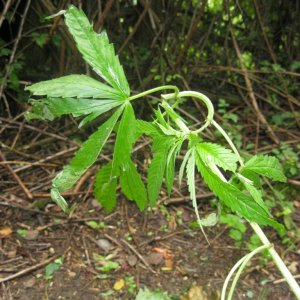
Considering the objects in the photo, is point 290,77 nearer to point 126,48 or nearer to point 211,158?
point 126,48

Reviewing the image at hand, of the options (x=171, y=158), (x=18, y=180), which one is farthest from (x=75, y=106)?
(x=18, y=180)

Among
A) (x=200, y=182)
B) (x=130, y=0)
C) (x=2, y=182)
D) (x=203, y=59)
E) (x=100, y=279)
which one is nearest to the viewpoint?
(x=100, y=279)

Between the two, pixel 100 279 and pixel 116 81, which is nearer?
pixel 116 81

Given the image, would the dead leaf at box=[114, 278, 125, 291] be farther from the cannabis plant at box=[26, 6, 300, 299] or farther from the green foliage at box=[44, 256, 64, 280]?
the cannabis plant at box=[26, 6, 300, 299]

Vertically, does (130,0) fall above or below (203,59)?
above

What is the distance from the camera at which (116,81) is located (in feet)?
2.45

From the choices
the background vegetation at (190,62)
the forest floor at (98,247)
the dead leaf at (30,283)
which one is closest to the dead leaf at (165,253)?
the forest floor at (98,247)

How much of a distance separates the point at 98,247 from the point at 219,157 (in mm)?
1524

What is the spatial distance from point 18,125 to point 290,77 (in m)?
2.19

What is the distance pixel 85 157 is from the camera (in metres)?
0.75

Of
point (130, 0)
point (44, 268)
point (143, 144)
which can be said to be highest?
point (130, 0)

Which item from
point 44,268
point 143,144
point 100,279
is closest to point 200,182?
point 143,144

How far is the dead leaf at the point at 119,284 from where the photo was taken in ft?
6.00

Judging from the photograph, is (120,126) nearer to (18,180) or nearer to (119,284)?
(119,284)
